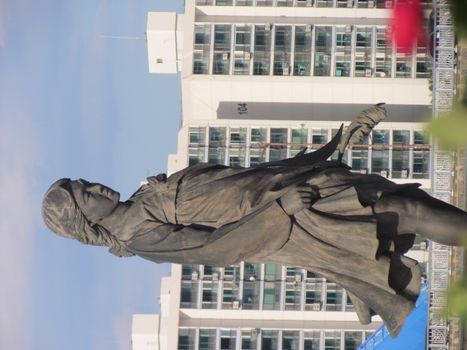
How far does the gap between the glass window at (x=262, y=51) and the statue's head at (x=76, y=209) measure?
50179mm

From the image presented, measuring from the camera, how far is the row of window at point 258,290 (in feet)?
193

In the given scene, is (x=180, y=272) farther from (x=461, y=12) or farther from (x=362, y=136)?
(x=461, y=12)

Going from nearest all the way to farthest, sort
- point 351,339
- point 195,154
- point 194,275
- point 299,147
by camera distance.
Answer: point 194,275
point 351,339
point 299,147
point 195,154

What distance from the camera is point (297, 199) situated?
10867 millimetres

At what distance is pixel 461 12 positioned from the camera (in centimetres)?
423

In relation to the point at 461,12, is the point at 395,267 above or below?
below

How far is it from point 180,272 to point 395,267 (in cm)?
4751

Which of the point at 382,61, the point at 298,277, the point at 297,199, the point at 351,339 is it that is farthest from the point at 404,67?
the point at 297,199

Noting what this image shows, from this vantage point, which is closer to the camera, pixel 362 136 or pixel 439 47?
pixel 362 136

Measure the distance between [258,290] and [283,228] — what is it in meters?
48.8

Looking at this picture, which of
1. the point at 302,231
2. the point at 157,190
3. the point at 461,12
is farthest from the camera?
the point at 157,190

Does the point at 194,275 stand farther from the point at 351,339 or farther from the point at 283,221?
the point at 283,221

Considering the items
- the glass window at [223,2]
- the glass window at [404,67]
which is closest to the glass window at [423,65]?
the glass window at [404,67]

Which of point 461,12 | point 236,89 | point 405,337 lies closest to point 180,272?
point 236,89
